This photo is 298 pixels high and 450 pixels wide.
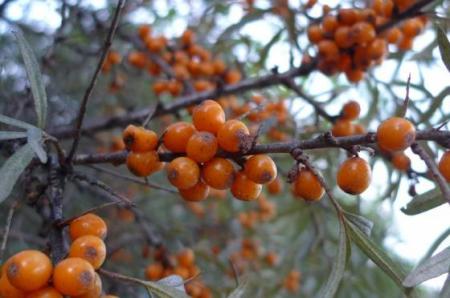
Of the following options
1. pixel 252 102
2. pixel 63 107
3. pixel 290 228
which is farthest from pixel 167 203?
pixel 63 107

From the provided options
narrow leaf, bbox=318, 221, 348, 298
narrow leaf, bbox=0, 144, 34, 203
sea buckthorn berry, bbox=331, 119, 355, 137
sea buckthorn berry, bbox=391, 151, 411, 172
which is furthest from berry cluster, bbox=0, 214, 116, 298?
sea buckthorn berry, bbox=391, 151, 411, 172

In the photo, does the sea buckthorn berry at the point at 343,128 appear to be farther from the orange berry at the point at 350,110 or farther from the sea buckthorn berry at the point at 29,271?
the sea buckthorn berry at the point at 29,271

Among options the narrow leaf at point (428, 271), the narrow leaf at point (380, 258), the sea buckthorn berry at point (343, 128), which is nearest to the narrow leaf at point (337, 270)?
the narrow leaf at point (380, 258)

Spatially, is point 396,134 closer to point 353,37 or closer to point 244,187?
point 244,187

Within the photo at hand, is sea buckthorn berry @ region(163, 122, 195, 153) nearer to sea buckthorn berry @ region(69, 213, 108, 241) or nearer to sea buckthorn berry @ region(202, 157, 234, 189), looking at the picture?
sea buckthorn berry @ region(202, 157, 234, 189)

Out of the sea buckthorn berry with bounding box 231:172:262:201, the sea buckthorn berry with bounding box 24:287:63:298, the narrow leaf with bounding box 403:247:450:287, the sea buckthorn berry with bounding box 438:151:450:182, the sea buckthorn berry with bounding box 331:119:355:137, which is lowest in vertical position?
the narrow leaf with bounding box 403:247:450:287

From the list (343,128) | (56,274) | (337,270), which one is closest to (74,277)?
(56,274)
